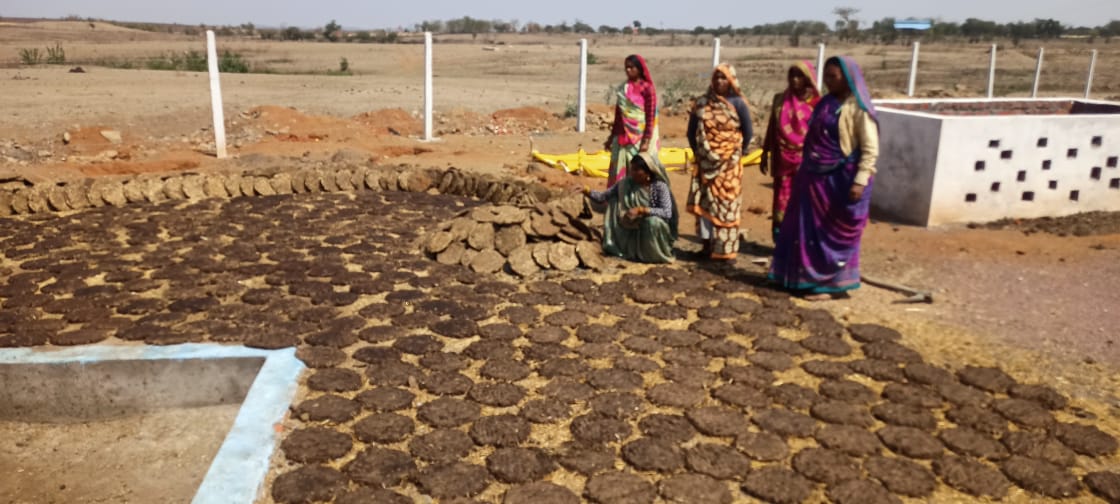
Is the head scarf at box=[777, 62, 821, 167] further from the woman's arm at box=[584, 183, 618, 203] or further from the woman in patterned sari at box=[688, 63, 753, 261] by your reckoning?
the woman's arm at box=[584, 183, 618, 203]

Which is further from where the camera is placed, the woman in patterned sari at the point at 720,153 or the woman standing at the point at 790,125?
the woman in patterned sari at the point at 720,153

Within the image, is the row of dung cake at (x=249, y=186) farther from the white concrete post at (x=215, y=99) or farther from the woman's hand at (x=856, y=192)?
the woman's hand at (x=856, y=192)

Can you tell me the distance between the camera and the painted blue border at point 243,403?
3377 mm

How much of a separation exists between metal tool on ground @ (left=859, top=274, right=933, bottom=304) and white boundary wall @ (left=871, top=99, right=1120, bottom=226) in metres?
2.25

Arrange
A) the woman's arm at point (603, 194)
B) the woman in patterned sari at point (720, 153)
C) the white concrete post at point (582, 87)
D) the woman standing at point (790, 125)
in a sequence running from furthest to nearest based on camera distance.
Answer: the white concrete post at point (582, 87) → the woman's arm at point (603, 194) → the woman in patterned sari at point (720, 153) → the woman standing at point (790, 125)

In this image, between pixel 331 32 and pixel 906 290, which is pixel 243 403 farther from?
pixel 331 32

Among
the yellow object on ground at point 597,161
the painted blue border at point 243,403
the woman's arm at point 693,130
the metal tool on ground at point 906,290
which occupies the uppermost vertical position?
the woman's arm at point 693,130

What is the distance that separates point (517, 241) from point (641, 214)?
105cm

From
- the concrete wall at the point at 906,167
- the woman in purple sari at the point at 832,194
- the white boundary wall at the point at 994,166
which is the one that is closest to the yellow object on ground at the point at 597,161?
the concrete wall at the point at 906,167

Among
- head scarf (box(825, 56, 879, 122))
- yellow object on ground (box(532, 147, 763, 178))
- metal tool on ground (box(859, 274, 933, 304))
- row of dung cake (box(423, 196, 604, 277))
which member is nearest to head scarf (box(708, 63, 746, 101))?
head scarf (box(825, 56, 879, 122))

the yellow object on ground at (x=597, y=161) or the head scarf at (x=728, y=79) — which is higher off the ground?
the head scarf at (x=728, y=79)

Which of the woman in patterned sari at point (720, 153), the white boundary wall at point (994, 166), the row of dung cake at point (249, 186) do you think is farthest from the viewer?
the row of dung cake at point (249, 186)

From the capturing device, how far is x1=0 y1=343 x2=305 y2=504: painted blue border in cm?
338

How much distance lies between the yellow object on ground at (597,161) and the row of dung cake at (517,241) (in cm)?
372
